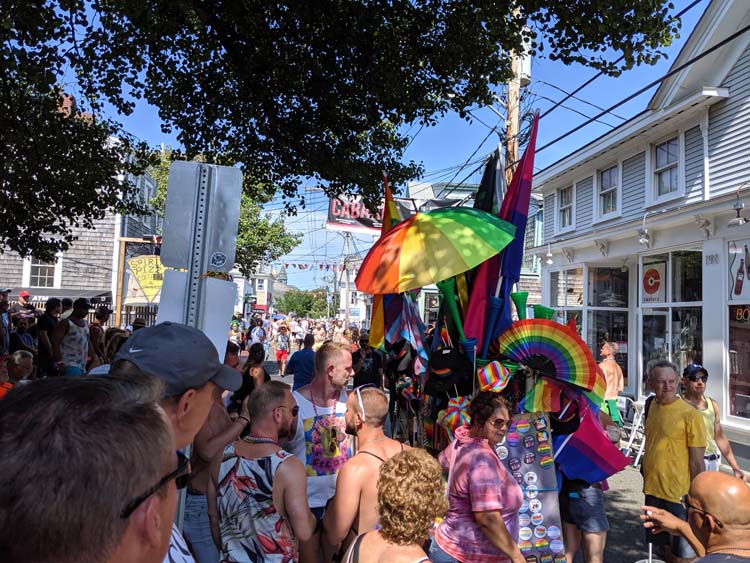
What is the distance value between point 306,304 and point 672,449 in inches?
3641

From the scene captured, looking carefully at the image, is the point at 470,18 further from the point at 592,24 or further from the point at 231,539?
the point at 231,539

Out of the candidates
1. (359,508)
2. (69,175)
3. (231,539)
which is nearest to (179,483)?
(231,539)

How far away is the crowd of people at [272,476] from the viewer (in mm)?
916

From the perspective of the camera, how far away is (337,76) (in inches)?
305

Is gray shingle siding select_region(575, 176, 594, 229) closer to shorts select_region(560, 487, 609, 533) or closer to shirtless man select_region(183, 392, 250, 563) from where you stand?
shorts select_region(560, 487, 609, 533)

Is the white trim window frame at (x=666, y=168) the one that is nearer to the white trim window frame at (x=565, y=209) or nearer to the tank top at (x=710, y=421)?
the white trim window frame at (x=565, y=209)

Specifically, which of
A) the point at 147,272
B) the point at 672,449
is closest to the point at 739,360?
the point at 672,449

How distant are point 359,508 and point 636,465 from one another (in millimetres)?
7264

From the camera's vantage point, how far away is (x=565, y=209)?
18.8 metres

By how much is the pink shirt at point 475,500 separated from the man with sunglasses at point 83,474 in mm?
2347

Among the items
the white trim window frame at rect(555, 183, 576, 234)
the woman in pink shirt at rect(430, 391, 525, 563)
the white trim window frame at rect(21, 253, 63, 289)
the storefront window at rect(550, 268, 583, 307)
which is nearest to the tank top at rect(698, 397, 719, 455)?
the woman in pink shirt at rect(430, 391, 525, 563)

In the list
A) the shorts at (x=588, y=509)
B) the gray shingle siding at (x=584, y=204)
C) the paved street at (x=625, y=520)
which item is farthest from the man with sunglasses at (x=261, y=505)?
the gray shingle siding at (x=584, y=204)

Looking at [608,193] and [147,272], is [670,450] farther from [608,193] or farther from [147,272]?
[147,272]

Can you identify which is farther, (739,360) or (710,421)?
(739,360)
